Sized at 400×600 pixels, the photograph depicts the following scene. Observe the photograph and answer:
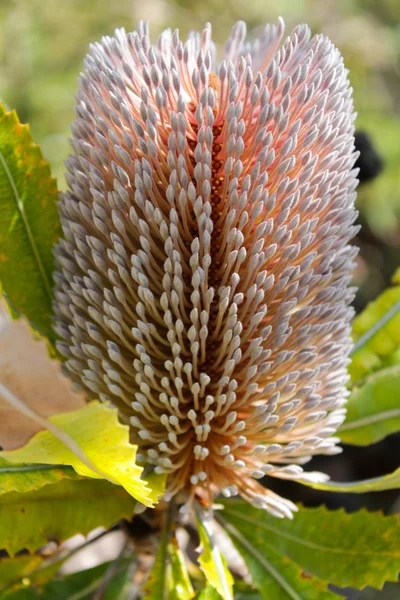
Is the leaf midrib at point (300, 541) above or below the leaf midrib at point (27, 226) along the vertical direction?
below

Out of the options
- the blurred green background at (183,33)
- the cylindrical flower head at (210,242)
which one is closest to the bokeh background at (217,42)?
the blurred green background at (183,33)

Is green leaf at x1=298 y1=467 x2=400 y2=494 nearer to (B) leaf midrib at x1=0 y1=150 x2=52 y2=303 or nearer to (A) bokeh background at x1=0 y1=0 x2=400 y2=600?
(B) leaf midrib at x1=0 y1=150 x2=52 y2=303

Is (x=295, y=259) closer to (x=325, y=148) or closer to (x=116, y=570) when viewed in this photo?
(x=325, y=148)

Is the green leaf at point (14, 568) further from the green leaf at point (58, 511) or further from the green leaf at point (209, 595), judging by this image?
the green leaf at point (209, 595)

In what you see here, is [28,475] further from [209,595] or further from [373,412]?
[373,412]

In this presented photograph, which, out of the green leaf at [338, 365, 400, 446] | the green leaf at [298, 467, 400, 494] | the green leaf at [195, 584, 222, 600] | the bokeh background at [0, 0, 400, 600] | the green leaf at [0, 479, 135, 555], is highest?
the bokeh background at [0, 0, 400, 600]

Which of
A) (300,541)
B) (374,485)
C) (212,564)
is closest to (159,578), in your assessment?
(212,564)

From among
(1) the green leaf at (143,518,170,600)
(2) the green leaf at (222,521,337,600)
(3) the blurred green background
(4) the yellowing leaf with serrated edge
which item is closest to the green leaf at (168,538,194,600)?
(1) the green leaf at (143,518,170,600)
